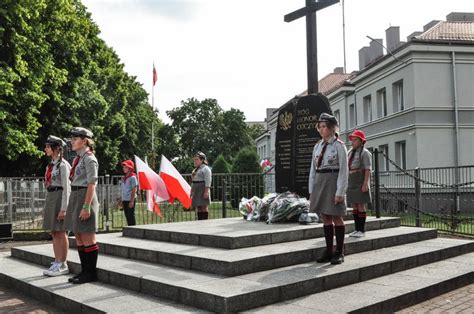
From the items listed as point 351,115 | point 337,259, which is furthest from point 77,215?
point 351,115

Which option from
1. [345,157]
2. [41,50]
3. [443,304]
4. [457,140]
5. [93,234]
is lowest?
[443,304]

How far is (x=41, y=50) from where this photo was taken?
68.7 feet

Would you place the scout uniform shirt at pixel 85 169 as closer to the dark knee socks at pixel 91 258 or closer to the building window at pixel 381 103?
the dark knee socks at pixel 91 258

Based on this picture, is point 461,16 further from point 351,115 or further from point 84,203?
point 84,203

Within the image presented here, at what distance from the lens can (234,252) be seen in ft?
22.3

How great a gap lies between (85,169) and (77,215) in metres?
0.61

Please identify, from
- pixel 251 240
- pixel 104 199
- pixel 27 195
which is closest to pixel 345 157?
pixel 251 240

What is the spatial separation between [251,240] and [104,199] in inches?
327

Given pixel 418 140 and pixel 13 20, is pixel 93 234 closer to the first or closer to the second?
pixel 13 20

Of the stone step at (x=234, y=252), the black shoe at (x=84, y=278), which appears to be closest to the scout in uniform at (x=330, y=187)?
the stone step at (x=234, y=252)

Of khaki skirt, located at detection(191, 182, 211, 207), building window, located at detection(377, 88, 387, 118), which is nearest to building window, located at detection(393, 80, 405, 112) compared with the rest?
building window, located at detection(377, 88, 387, 118)

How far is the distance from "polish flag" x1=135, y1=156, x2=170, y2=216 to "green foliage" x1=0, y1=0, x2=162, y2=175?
7776 mm

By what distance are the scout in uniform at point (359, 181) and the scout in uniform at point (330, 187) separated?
1663mm

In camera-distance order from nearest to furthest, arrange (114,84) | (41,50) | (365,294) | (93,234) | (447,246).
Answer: (365,294)
(93,234)
(447,246)
(41,50)
(114,84)
